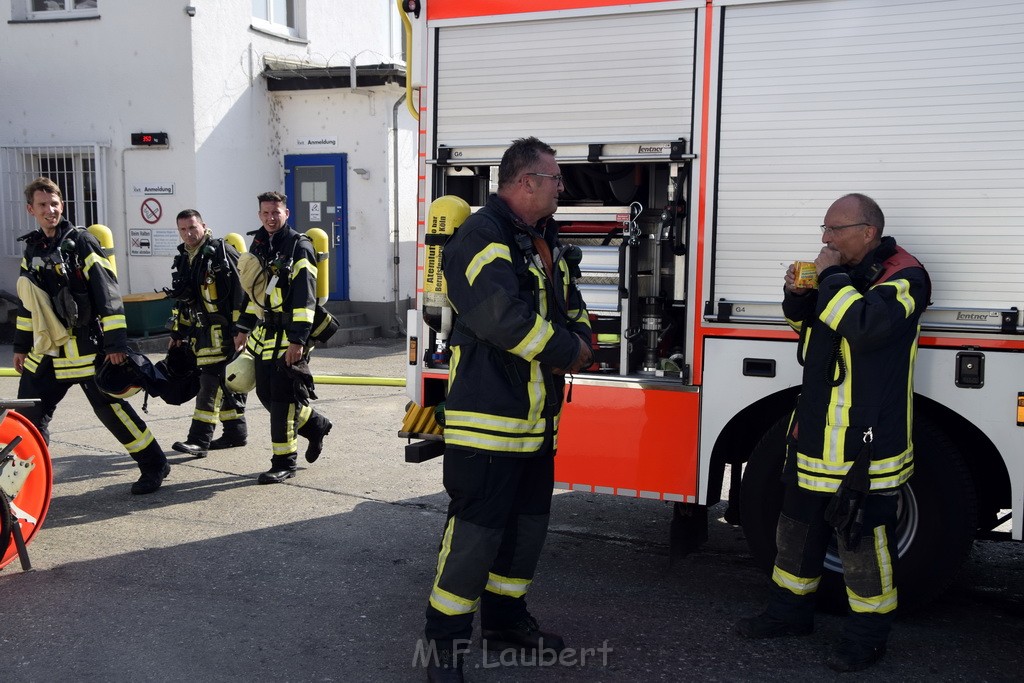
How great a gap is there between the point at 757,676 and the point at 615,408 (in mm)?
1338

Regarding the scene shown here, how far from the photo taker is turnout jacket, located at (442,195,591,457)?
3.46 meters

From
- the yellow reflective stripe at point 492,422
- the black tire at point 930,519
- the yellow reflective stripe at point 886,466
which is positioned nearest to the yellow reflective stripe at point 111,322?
the yellow reflective stripe at point 492,422

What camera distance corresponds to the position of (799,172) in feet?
13.9

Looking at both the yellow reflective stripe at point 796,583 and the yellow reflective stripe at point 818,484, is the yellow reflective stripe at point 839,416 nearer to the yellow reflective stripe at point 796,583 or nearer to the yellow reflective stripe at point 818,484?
the yellow reflective stripe at point 818,484

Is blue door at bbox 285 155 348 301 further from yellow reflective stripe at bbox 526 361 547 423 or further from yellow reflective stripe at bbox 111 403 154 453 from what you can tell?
yellow reflective stripe at bbox 526 361 547 423

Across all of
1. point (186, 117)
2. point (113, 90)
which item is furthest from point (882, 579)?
point (113, 90)

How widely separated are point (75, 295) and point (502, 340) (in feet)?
11.4

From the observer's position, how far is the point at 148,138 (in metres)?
13.4

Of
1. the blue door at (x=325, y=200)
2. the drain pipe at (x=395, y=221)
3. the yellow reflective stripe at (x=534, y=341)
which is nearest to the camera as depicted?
the yellow reflective stripe at (x=534, y=341)

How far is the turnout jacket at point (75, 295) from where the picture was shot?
580 centimetres

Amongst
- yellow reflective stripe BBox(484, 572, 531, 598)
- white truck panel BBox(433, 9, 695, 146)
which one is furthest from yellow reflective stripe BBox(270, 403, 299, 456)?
yellow reflective stripe BBox(484, 572, 531, 598)

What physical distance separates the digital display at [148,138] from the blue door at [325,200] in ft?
6.19

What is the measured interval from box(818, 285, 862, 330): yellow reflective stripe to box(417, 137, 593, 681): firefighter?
906 mm

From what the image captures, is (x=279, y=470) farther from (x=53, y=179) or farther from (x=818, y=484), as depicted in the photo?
(x=53, y=179)
